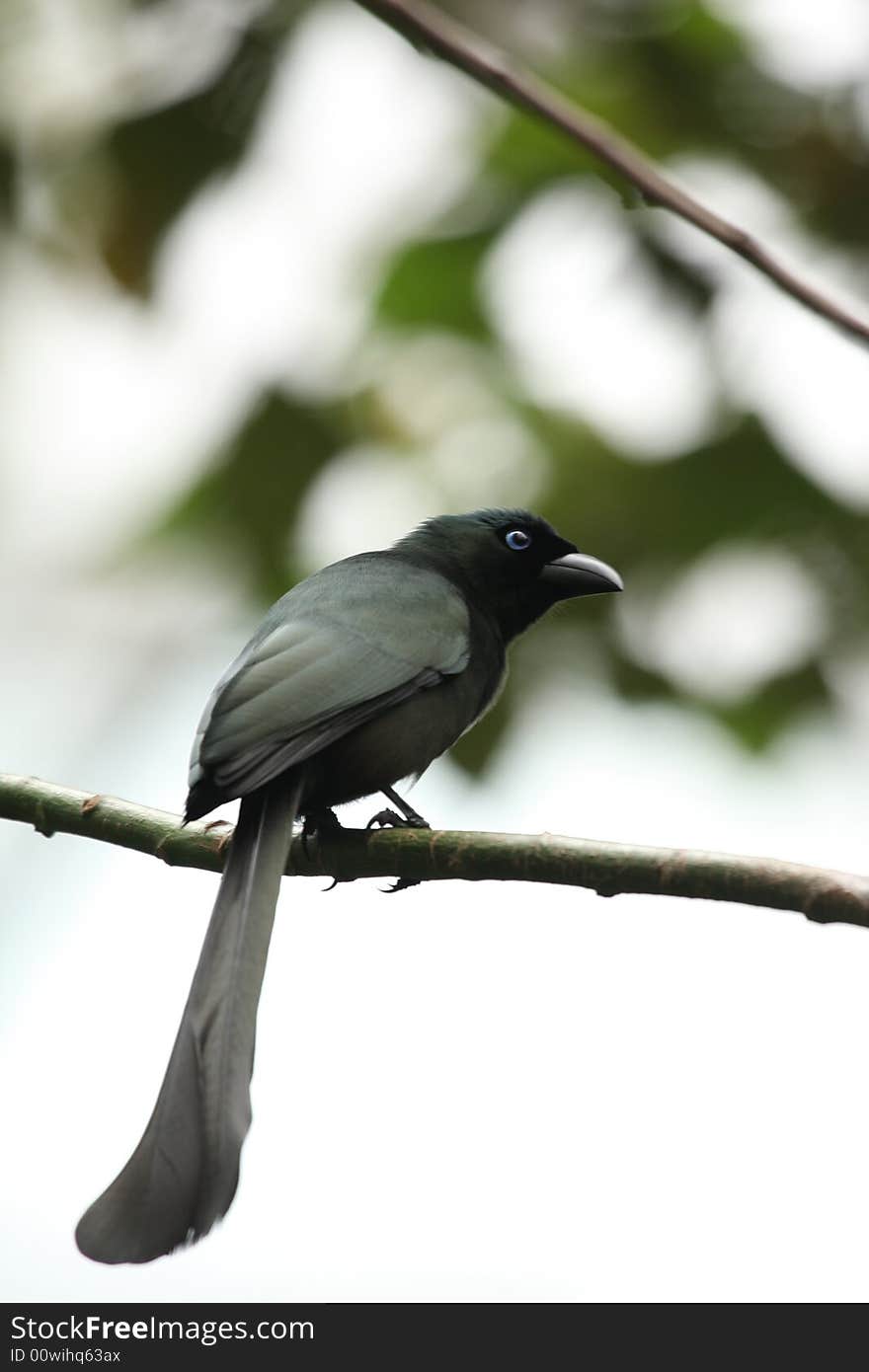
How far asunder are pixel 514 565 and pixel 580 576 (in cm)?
23

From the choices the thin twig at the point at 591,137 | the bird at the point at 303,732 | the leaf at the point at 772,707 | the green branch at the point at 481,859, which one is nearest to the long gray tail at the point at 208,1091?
the bird at the point at 303,732

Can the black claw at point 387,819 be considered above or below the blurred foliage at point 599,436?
below

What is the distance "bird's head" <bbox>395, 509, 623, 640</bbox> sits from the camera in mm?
5406

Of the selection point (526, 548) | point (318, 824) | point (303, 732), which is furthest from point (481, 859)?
point (526, 548)

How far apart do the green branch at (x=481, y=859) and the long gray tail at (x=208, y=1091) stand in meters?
0.14

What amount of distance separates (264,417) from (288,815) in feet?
6.65

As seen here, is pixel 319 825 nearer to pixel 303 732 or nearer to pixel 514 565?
pixel 303 732

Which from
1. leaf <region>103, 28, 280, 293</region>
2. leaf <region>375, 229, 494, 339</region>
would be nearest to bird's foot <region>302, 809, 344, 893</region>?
leaf <region>103, 28, 280, 293</region>

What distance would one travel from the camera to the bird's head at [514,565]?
541 cm

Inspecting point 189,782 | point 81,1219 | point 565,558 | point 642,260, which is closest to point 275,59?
point 642,260

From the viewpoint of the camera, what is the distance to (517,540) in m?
5.49

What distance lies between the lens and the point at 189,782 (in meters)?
3.75

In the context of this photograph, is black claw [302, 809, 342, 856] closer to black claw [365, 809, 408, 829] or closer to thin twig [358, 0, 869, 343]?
black claw [365, 809, 408, 829]

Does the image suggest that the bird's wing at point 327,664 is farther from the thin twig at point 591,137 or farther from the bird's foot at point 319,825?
the thin twig at point 591,137
